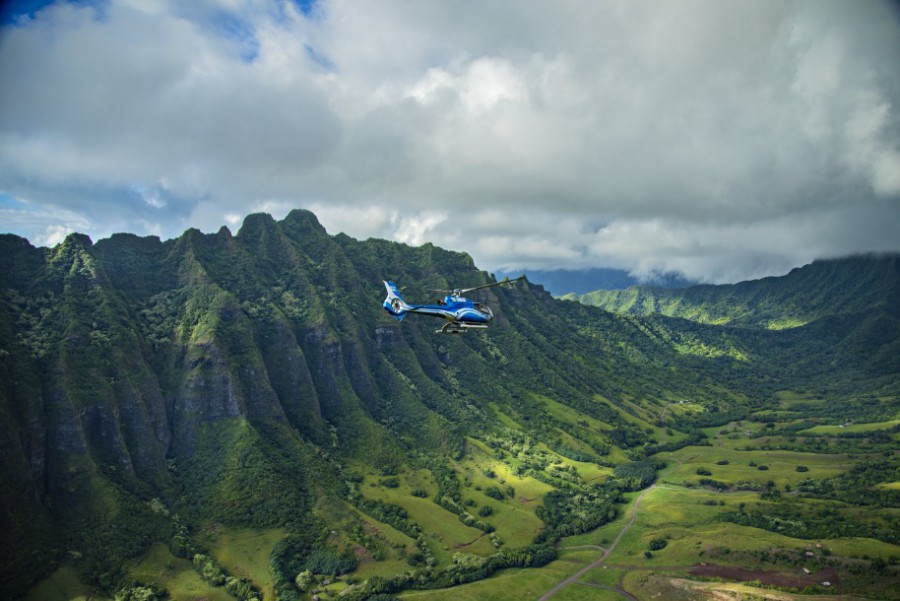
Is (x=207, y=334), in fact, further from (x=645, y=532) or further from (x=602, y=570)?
(x=645, y=532)

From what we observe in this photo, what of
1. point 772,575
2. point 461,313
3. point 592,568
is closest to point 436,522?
point 592,568

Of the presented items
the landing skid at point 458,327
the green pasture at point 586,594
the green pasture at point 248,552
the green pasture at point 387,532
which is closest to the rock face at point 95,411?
the green pasture at point 248,552

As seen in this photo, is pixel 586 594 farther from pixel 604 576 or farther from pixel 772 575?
pixel 772 575

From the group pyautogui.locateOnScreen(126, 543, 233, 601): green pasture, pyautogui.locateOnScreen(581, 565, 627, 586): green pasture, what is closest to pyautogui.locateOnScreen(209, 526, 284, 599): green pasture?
pyautogui.locateOnScreen(126, 543, 233, 601): green pasture

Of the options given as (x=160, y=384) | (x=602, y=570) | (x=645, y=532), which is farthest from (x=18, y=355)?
(x=645, y=532)

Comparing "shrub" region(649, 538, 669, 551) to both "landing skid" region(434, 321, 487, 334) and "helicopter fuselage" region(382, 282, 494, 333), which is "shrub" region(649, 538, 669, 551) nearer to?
"helicopter fuselage" region(382, 282, 494, 333)

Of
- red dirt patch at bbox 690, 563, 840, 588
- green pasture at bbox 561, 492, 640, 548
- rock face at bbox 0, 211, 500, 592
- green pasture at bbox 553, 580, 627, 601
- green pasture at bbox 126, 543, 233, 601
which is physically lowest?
green pasture at bbox 553, 580, 627, 601

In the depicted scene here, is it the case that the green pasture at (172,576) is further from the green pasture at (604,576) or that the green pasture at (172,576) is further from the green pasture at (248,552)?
the green pasture at (604,576)
